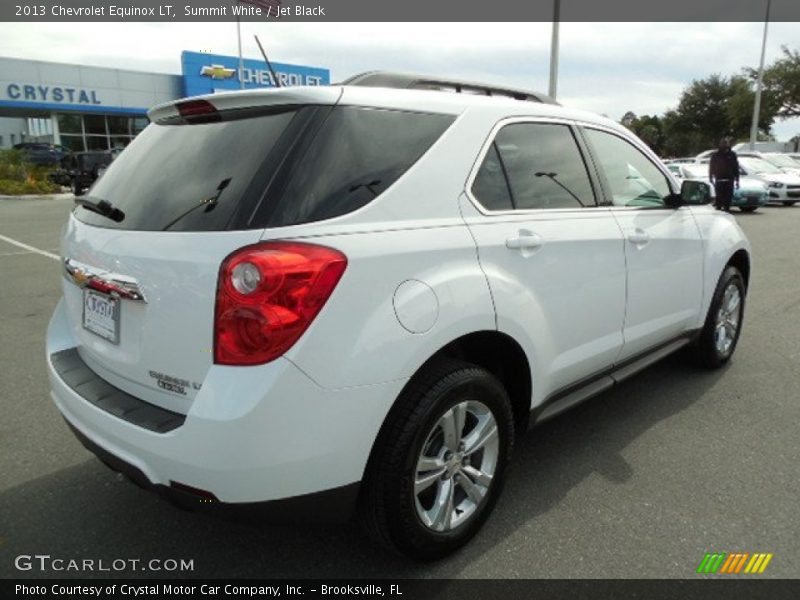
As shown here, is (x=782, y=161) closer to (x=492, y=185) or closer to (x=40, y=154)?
(x=492, y=185)

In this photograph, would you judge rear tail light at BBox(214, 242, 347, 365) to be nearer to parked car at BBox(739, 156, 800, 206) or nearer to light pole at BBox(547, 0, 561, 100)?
light pole at BBox(547, 0, 561, 100)

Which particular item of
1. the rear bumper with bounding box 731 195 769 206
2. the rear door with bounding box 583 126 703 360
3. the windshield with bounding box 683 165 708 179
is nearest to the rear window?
the rear door with bounding box 583 126 703 360

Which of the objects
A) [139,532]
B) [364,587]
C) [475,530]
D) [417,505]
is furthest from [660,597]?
[139,532]

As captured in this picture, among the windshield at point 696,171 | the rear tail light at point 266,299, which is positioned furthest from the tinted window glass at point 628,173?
the windshield at point 696,171

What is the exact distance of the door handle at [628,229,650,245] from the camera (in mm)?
3179

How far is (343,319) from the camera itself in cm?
191

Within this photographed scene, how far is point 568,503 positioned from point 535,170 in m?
1.51

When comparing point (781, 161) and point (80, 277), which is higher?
point (80, 277)

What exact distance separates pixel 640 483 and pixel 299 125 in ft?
7.38

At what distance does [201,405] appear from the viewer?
1.88m

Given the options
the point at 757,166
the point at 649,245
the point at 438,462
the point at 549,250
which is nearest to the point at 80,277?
the point at 438,462

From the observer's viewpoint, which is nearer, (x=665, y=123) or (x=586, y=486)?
(x=586, y=486)

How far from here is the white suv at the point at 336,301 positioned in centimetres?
188

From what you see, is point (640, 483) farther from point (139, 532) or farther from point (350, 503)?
point (139, 532)
